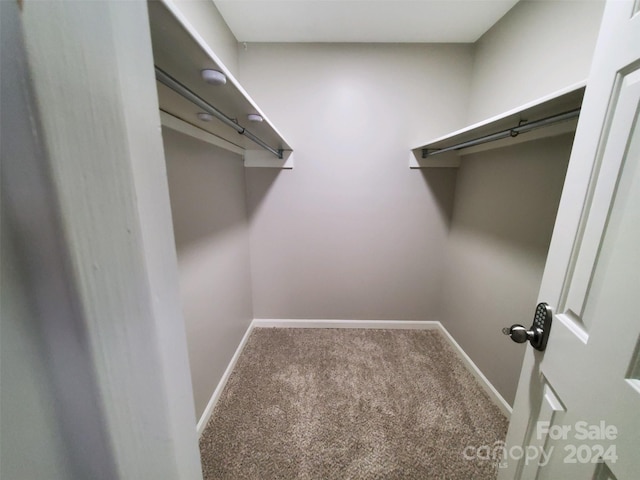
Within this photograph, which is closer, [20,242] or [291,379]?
[20,242]

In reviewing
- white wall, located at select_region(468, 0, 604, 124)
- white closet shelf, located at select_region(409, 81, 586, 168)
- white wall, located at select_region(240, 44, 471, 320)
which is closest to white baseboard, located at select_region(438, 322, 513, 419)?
white wall, located at select_region(240, 44, 471, 320)

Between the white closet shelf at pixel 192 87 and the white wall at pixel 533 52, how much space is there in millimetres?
1454

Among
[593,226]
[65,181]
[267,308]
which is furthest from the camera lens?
[267,308]

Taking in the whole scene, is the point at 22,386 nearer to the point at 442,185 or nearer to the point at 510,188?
the point at 510,188

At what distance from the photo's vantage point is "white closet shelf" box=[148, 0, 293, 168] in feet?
1.55

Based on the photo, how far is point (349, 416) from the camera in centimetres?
135

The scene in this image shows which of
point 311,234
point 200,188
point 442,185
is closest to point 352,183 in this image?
point 311,234

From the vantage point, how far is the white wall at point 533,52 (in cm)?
101

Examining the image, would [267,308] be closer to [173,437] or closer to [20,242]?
[173,437]

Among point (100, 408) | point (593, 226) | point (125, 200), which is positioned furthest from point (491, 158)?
point (100, 408)

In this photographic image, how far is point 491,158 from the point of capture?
4.99 ft

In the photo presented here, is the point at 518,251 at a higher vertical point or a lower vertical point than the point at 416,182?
lower

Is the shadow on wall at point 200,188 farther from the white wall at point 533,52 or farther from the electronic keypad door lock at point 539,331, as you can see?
the white wall at point 533,52

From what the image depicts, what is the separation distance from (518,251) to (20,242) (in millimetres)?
1806
